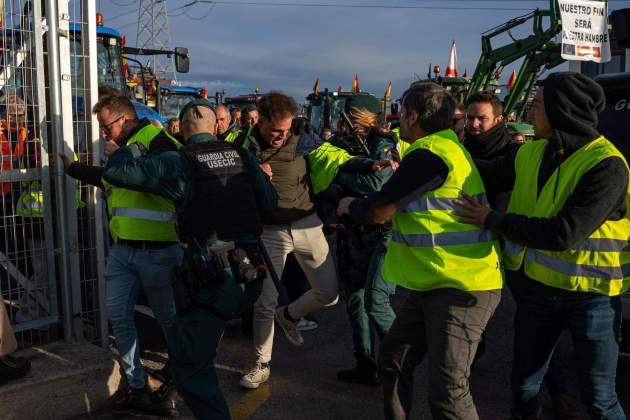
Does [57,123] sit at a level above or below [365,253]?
Result: above

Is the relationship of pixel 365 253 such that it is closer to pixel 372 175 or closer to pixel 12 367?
pixel 372 175

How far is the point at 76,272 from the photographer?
4160 millimetres

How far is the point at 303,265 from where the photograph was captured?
4.29 metres

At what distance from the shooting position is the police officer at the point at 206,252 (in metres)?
2.89

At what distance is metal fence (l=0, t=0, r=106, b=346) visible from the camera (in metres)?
3.90

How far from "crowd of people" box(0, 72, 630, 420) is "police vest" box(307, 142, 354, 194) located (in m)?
0.94

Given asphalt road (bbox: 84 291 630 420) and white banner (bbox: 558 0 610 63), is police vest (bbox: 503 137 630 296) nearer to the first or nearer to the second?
asphalt road (bbox: 84 291 630 420)

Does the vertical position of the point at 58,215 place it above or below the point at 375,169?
below

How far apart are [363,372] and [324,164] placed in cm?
152

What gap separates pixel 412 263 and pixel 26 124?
2.76 metres

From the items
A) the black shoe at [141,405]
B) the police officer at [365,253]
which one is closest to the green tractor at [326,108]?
the police officer at [365,253]

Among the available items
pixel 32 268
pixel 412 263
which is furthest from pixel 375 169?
pixel 32 268

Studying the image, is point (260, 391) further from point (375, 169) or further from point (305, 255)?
point (375, 169)

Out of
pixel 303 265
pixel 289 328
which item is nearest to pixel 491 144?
pixel 303 265
